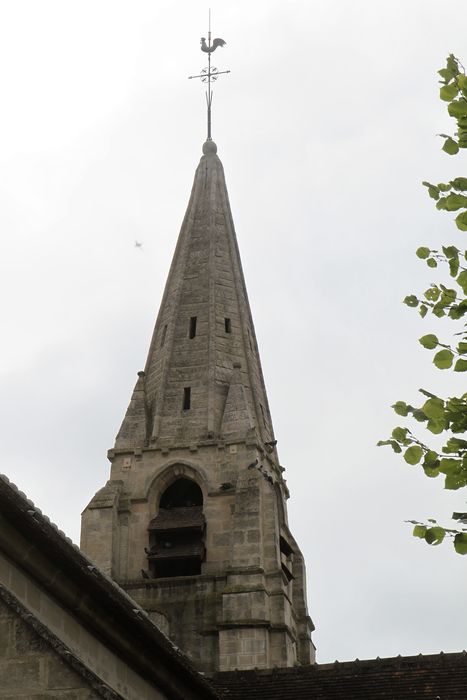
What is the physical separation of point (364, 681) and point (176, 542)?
1398 cm

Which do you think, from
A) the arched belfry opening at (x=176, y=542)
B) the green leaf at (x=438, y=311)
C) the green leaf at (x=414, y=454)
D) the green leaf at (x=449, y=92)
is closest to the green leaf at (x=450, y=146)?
the green leaf at (x=449, y=92)

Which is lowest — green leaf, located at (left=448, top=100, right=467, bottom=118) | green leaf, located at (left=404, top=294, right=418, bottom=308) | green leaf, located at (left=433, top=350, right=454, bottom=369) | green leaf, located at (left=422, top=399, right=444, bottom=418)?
green leaf, located at (left=422, top=399, right=444, bottom=418)

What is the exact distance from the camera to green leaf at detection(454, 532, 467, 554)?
339 inches

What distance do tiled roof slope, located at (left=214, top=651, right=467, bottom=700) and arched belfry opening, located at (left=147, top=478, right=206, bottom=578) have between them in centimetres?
1189

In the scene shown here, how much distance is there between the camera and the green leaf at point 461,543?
8617 mm

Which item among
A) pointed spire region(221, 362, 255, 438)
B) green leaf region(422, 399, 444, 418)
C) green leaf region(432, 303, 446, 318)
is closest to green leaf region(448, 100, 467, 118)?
green leaf region(432, 303, 446, 318)

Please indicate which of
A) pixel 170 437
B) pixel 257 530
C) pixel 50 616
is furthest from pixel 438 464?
pixel 170 437

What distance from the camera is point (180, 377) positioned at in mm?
32906

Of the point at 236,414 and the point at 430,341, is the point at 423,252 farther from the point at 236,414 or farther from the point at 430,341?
the point at 236,414

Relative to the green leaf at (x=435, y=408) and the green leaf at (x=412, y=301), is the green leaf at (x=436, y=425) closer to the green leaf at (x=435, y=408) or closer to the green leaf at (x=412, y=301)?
the green leaf at (x=435, y=408)

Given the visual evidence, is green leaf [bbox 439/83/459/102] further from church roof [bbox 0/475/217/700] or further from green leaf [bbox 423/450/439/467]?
church roof [bbox 0/475/217/700]

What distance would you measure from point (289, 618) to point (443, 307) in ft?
65.4

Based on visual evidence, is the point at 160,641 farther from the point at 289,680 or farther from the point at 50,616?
the point at 289,680

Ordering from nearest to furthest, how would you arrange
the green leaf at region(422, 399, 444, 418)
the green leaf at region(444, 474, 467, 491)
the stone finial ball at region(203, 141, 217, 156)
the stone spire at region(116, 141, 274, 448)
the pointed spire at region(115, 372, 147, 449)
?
the green leaf at region(444, 474, 467, 491), the green leaf at region(422, 399, 444, 418), the pointed spire at region(115, 372, 147, 449), the stone spire at region(116, 141, 274, 448), the stone finial ball at region(203, 141, 217, 156)
